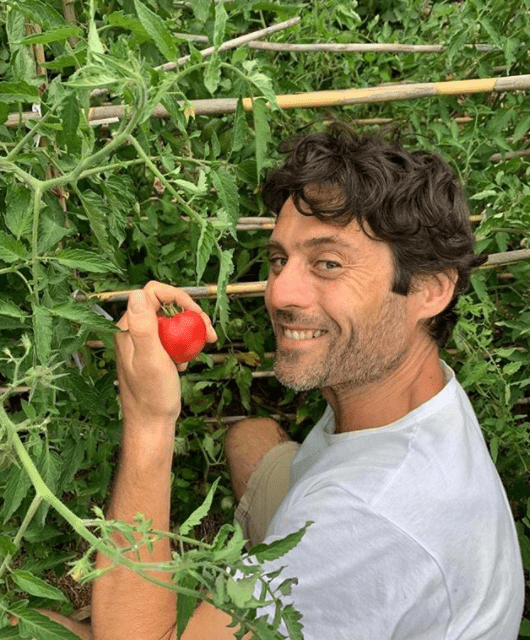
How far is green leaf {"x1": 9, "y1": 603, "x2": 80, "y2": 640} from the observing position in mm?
915

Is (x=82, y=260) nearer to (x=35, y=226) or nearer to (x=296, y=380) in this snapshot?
(x=35, y=226)

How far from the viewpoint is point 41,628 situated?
0.92m

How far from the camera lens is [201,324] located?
3.94 ft

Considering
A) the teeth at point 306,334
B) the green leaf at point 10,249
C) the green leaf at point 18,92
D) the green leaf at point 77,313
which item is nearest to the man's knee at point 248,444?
the teeth at point 306,334

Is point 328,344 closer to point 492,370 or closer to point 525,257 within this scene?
point 492,370

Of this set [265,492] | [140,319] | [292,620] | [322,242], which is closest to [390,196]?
[322,242]

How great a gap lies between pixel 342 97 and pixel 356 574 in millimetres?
976

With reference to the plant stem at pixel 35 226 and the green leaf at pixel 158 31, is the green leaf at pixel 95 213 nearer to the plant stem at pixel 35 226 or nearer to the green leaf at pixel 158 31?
the plant stem at pixel 35 226

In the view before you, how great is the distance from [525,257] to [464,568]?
954 mm

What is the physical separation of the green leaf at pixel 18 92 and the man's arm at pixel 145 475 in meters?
0.34

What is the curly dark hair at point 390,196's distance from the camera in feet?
5.07

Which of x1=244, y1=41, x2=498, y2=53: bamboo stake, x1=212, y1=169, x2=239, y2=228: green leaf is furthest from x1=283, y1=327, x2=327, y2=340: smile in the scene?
x1=244, y1=41, x2=498, y2=53: bamboo stake

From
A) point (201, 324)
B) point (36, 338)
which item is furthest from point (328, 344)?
point (36, 338)

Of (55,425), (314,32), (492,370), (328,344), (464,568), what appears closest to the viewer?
(464,568)
